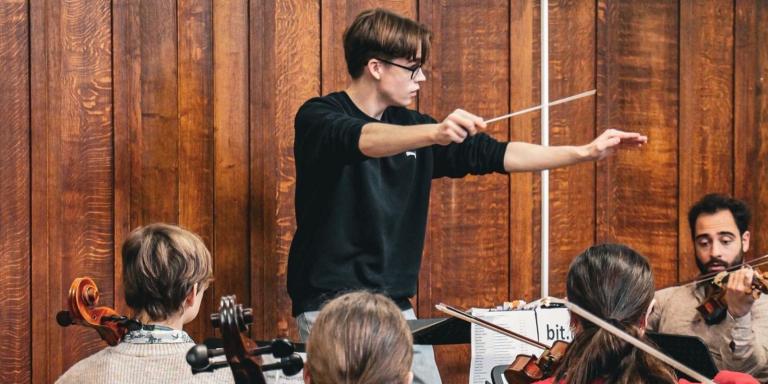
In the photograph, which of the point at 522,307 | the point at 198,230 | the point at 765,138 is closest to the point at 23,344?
the point at 198,230

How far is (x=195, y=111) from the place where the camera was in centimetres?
357

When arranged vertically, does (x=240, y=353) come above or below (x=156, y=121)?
below

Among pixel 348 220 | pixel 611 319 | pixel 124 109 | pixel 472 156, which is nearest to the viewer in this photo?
pixel 611 319

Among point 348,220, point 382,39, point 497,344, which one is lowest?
point 497,344

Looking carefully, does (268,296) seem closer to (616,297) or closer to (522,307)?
(522,307)

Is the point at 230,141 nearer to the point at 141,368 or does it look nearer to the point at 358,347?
the point at 141,368

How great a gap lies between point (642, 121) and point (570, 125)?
0.98 feet

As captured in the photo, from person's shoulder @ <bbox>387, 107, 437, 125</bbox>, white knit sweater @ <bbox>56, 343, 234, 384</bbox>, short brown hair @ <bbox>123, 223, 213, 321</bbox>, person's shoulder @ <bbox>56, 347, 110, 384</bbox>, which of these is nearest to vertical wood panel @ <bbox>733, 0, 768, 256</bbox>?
person's shoulder @ <bbox>387, 107, 437, 125</bbox>

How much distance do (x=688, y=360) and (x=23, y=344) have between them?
6.62 ft

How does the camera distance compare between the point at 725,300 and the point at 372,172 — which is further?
the point at 725,300

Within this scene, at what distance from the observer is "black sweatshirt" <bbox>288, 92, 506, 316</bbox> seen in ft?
9.80

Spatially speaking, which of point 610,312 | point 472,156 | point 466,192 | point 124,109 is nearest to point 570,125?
point 466,192

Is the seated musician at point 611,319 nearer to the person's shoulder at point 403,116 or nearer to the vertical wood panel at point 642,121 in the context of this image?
the person's shoulder at point 403,116

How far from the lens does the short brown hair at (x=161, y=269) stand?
246 centimetres
